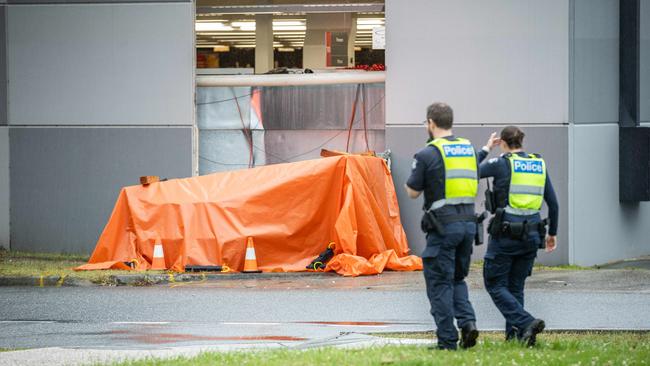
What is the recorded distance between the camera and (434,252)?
8547 mm

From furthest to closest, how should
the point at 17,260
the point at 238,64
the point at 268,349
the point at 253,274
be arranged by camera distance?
1. the point at 238,64
2. the point at 17,260
3. the point at 253,274
4. the point at 268,349

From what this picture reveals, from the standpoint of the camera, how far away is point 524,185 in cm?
938

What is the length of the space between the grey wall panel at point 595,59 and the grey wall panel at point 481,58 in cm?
23

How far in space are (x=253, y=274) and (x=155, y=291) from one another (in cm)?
228

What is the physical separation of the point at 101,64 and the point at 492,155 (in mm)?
7392

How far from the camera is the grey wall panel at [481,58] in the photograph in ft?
63.4

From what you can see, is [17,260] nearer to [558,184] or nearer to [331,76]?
[331,76]

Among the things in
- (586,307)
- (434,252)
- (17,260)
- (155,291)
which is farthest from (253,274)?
(434,252)

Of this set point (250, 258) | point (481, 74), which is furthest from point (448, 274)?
point (481, 74)

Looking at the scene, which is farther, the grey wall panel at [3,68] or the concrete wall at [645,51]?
the grey wall panel at [3,68]

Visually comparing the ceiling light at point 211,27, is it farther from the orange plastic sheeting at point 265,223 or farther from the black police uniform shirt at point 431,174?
the black police uniform shirt at point 431,174

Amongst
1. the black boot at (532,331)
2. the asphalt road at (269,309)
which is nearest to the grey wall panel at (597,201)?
the asphalt road at (269,309)

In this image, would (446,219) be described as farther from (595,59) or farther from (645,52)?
(645,52)

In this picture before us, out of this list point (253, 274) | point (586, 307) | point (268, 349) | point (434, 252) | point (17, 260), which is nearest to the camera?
point (434, 252)
